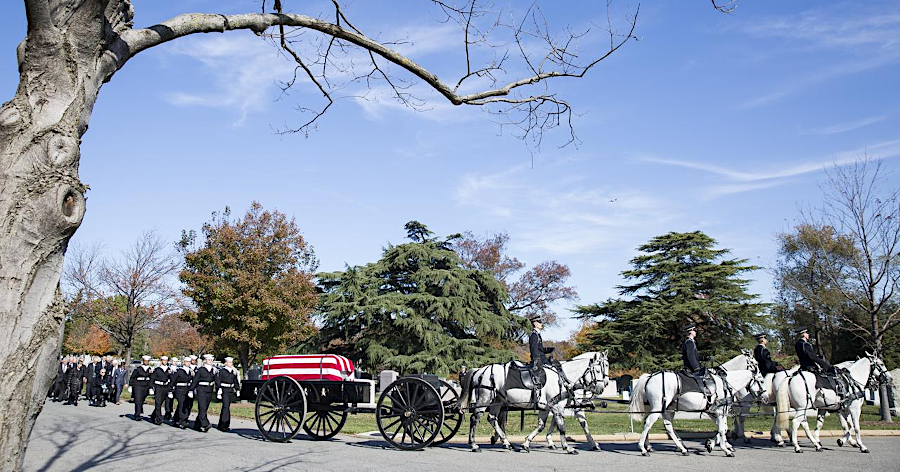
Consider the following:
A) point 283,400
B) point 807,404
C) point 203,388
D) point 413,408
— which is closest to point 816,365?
point 807,404

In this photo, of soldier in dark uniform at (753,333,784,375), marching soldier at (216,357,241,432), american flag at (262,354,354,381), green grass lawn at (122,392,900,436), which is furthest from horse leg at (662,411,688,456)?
marching soldier at (216,357,241,432)

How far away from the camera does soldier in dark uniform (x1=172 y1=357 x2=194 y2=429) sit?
17.4 metres

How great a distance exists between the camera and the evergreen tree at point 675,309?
35.2 m

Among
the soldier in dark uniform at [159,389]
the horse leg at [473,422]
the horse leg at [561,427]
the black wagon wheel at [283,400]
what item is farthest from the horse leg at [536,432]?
the soldier in dark uniform at [159,389]

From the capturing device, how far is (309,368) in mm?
14984

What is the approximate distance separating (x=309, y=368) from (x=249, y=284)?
53.3ft

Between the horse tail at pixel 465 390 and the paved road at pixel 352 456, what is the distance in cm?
89

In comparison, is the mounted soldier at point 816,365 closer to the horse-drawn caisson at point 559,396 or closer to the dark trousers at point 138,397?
the horse-drawn caisson at point 559,396

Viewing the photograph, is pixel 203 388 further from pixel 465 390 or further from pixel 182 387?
pixel 465 390

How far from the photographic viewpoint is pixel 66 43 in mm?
3320

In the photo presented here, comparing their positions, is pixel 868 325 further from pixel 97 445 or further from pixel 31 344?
pixel 31 344

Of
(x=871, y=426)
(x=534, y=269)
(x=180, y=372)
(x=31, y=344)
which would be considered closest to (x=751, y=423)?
(x=871, y=426)

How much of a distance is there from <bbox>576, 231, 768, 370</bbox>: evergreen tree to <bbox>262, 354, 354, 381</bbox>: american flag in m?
23.9

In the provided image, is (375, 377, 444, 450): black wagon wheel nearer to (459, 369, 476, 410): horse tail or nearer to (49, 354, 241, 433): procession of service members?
(459, 369, 476, 410): horse tail
